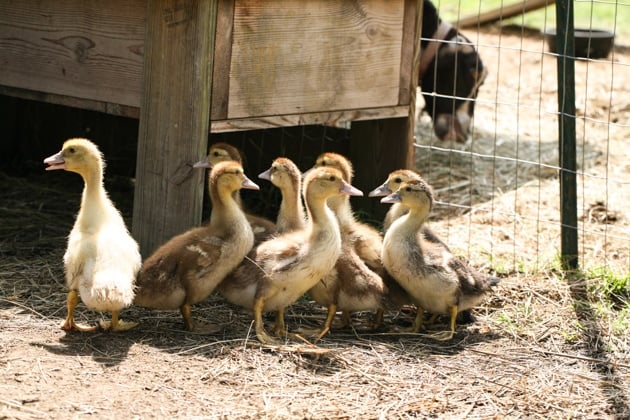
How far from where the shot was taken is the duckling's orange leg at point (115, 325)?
5.10m

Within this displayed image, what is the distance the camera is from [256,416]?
4.28 metres

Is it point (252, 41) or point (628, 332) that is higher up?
point (252, 41)

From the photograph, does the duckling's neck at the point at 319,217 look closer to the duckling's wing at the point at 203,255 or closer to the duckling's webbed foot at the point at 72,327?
the duckling's wing at the point at 203,255

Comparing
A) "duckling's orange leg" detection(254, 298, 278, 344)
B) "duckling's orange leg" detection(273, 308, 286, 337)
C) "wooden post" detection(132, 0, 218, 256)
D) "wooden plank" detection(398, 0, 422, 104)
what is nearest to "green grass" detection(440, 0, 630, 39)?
"wooden plank" detection(398, 0, 422, 104)

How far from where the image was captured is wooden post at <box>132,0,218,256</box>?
5.67 metres

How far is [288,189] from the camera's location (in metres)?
5.85

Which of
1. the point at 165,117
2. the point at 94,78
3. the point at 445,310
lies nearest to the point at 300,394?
the point at 445,310

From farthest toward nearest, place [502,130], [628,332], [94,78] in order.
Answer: [502,130]
[94,78]
[628,332]

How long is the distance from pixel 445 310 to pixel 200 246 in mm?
1431

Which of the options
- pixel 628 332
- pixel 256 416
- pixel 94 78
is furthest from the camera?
pixel 94 78

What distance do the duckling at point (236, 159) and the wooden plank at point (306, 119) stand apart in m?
0.23

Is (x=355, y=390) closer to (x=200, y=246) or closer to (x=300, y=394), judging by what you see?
(x=300, y=394)

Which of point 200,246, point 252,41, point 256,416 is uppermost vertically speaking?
point 252,41

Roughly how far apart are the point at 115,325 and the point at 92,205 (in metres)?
0.68
